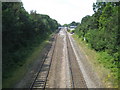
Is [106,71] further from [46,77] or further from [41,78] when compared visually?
[41,78]

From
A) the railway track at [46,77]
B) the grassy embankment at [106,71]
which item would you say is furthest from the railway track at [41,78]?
the grassy embankment at [106,71]

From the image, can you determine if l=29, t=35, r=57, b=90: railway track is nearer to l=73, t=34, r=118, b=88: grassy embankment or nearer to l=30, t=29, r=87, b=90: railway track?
l=30, t=29, r=87, b=90: railway track

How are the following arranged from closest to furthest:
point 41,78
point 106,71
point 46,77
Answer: point 41,78 → point 46,77 → point 106,71

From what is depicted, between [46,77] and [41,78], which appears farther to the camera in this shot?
[46,77]

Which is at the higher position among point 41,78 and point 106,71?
point 106,71

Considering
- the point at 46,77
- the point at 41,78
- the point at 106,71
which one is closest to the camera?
the point at 41,78

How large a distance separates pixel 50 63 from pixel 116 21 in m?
10.1

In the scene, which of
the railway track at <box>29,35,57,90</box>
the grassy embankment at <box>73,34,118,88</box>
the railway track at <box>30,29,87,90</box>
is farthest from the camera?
the grassy embankment at <box>73,34,118,88</box>

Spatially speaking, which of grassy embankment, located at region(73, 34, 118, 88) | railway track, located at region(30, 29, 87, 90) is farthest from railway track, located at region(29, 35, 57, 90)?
grassy embankment, located at region(73, 34, 118, 88)

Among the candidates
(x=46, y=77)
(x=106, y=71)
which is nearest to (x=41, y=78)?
(x=46, y=77)

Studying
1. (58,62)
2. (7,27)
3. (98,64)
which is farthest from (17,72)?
(98,64)

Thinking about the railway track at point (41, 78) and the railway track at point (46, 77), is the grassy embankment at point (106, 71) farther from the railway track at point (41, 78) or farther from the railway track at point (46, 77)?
the railway track at point (41, 78)

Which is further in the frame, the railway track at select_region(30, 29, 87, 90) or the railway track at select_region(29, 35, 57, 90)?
the railway track at select_region(30, 29, 87, 90)

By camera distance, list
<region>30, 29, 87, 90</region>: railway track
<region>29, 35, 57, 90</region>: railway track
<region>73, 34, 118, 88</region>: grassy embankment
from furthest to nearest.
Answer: <region>73, 34, 118, 88</region>: grassy embankment
<region>30, 29, 87, 90</region>: railway track
<region>29, 35, 57, 90</region>: railway track
